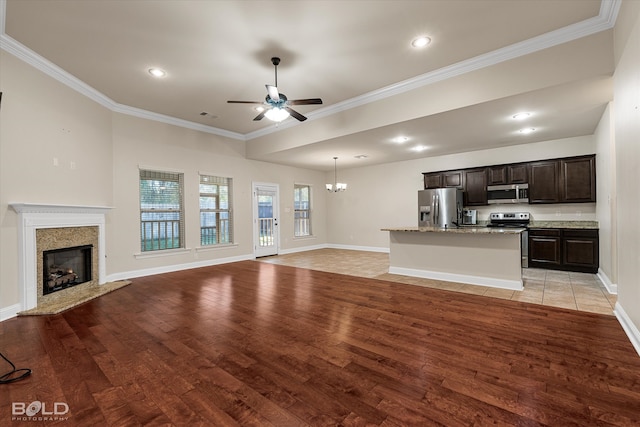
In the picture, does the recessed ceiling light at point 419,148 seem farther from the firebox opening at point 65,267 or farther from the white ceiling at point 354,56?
the firebox opening at point 65,267

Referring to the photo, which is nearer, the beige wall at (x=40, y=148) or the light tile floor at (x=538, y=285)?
the beige wall at (x=40, y=148)

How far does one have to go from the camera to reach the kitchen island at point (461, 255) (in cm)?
443

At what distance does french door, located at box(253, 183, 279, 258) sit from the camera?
26.0 ft

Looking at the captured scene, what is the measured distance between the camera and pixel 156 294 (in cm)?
440

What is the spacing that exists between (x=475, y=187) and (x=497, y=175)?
52 cm

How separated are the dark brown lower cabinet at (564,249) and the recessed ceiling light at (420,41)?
15.1 ft

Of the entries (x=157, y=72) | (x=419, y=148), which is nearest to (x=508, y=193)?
(x=419, y=148)

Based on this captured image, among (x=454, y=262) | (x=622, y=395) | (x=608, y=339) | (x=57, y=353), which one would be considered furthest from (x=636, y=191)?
(x=57, y=353)

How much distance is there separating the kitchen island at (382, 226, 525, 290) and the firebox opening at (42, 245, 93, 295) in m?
5.42

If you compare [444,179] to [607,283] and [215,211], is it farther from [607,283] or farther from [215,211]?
[215,211]

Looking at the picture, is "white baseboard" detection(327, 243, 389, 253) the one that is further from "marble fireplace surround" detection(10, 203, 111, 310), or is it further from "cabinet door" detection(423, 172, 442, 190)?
"marble fireplace surround" detection(10, 203, 111, 310)

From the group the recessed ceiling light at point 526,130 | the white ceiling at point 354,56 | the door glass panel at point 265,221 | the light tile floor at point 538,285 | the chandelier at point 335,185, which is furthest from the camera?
the chandelier at point 335,185

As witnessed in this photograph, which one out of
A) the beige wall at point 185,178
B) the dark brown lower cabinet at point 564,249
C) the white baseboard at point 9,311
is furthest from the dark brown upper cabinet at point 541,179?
the white baseboard at point 9,311

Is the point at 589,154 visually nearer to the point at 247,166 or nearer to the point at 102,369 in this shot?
the point at 247,166
